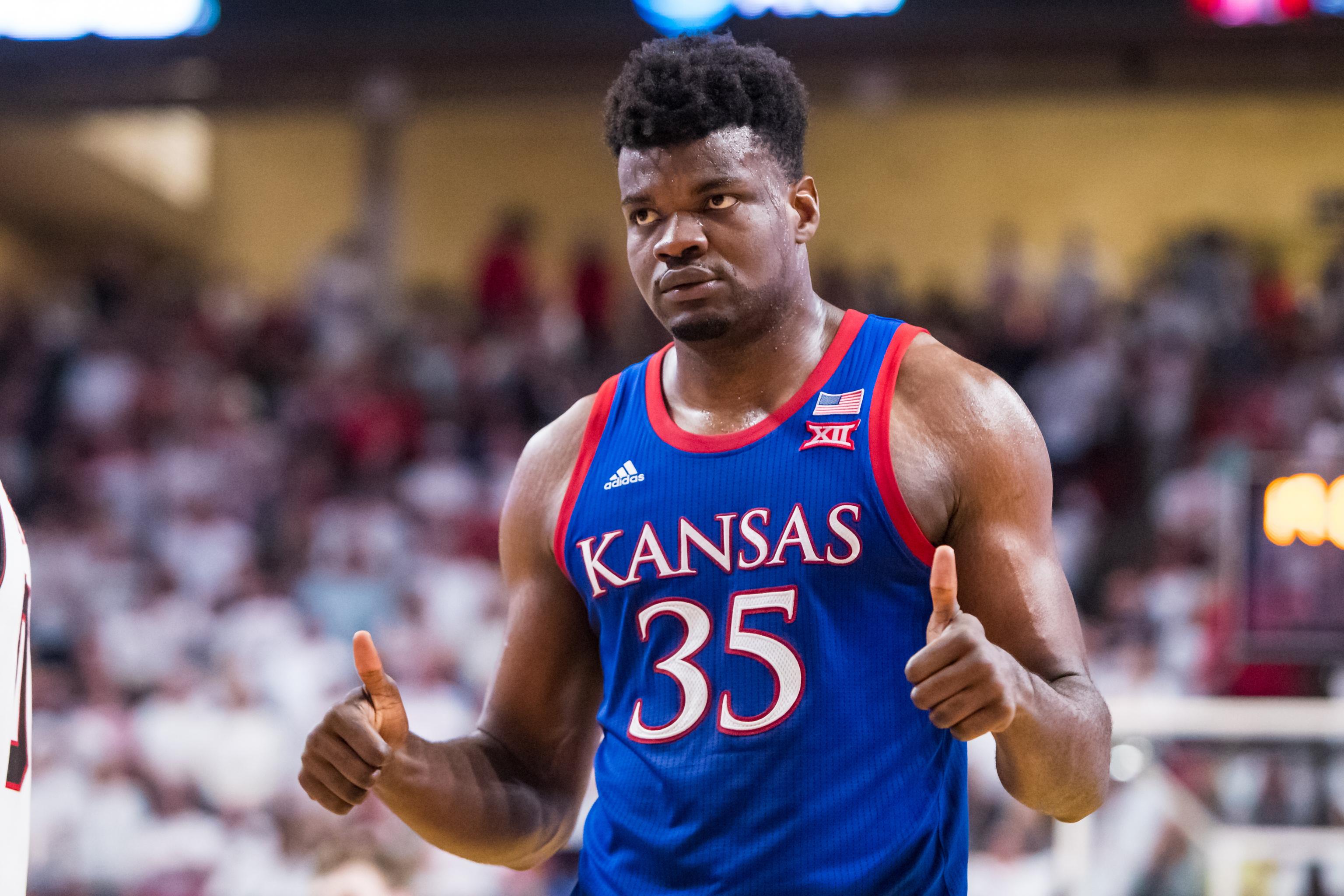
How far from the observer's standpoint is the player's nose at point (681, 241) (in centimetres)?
225

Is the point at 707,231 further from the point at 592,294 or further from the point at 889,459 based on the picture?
the point at 592,294

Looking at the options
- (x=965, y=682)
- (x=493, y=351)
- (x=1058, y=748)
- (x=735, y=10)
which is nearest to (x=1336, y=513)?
(x=1058, y=748)

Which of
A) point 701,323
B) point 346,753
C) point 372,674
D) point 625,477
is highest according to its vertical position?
point 701,323

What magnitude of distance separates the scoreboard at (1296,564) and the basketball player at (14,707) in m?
4.58

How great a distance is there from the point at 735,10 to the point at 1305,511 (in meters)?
4.94

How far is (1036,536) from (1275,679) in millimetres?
4927

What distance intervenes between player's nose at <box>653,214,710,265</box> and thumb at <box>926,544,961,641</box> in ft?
2.10

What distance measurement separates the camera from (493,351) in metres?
10.4

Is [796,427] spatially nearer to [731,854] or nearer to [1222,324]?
[731,854]

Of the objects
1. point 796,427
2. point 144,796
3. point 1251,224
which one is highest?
point 1251,224

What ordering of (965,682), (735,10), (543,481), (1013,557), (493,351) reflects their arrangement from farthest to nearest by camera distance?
1. (493,351)
2. (735,10)
3. (543,481)
4. (1013,557)
5. (965,682)

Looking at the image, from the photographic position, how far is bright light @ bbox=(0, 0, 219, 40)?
959cm

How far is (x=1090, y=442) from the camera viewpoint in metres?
9.20

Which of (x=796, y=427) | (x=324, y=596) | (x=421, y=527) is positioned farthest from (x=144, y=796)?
(x=796, y=427)
